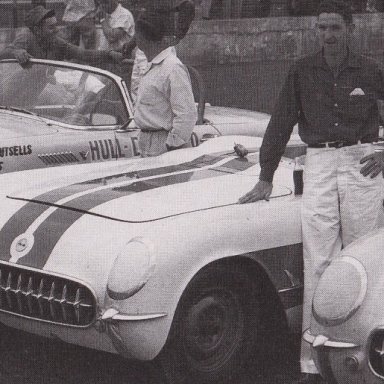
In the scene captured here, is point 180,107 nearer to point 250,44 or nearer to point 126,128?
point 126,128

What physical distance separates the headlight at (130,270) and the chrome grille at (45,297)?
117 millimetres

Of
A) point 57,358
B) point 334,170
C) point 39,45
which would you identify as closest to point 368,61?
point 334,170

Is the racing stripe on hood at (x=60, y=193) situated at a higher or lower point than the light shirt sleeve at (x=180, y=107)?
lower

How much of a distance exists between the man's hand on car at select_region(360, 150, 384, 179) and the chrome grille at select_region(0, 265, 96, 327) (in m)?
1.33

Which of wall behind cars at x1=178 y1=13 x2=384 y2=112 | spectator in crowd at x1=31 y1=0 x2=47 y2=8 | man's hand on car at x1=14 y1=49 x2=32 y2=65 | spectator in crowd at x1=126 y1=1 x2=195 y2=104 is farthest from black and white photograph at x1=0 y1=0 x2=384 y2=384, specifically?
wall behind cars at x1=178 y1=13 x2=384 y2=112

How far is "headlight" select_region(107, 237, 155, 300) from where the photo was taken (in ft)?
14.3

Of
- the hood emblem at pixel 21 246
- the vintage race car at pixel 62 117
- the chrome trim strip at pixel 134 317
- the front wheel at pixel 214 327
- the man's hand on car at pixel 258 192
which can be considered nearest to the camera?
the chrome trim strip at pixel 134 317

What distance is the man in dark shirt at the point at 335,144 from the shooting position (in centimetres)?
472

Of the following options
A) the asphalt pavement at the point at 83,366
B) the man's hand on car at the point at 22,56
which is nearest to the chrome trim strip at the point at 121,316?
the asphalt pavement at the point at 83,366

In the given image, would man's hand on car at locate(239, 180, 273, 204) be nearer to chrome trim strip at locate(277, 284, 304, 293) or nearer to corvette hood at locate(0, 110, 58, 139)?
chrome trim strip at locate(277, 284, 304, 293)

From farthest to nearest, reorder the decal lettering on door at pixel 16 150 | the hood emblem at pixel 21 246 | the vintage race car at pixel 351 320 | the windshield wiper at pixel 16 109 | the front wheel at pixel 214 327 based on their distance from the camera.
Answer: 1. the windshield wiper at pixel 16 109
2. the decal lettering on door at pixel 16 150
3. the hood emblem at pixel 21 246
4. the front wheel at pixel 214 327
5. the vintage race car at pixel 351 320

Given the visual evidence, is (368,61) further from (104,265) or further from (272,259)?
(104,265)

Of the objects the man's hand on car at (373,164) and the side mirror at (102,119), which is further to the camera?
the side mirror at (102,119)

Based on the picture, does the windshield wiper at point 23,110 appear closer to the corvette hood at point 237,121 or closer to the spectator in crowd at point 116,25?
the corvette hood at point 237,121
